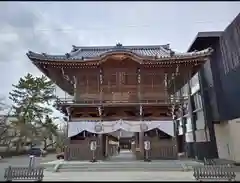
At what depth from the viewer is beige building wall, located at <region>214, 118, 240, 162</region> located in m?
18.6

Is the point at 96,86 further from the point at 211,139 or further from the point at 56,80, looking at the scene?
the point at 211,139

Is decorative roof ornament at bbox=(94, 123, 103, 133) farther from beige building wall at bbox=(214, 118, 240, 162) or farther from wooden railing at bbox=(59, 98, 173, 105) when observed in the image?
beige building wall at bbox=(214, 118, 240, 162)

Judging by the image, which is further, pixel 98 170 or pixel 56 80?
pixel 56 80

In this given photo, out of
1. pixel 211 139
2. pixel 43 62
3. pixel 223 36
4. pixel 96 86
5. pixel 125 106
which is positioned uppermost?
pixel 223 36

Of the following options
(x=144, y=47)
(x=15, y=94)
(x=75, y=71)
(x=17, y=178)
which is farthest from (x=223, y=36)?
(x=15, y=94)

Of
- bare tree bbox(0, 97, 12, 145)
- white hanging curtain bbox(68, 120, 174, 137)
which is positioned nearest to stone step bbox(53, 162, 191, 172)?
white hanging curtain bbox(68, 120, 174, 137)

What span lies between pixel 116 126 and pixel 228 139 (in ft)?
32.3

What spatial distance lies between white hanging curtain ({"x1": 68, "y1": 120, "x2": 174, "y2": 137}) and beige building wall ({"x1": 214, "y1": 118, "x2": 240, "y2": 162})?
6335 mm

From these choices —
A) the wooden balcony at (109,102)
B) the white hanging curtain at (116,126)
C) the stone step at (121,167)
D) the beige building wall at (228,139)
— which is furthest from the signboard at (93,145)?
the beige building wall at (228,139)

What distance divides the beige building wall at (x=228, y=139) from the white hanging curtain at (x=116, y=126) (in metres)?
6.34

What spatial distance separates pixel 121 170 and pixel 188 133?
520 inches

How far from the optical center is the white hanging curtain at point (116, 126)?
15.8 m

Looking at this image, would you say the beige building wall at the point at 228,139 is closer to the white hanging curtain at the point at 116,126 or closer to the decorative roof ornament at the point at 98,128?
the white hanging curtain at the point at 116,126

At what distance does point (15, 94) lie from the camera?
118 ft
